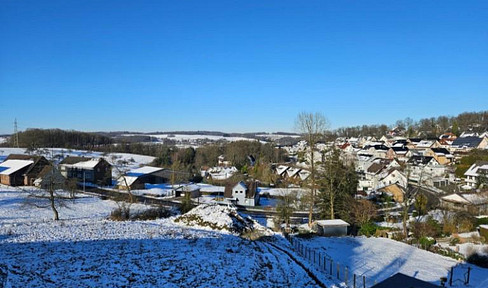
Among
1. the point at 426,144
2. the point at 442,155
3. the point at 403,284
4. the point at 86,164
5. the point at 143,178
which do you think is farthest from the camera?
the point at 426,144

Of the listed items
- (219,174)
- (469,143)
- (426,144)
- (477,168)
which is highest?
(469,143)

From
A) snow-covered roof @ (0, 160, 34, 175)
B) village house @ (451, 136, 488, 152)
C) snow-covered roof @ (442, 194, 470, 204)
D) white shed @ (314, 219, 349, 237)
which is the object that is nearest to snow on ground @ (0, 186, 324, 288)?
white shed @ (314, 219, 349, 237)

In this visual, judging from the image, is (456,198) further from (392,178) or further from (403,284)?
(403,284)

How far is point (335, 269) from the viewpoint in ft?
54.1

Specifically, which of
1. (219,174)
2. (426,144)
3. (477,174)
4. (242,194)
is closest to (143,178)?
(242,194)

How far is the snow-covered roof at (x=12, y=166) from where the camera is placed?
47947 mm

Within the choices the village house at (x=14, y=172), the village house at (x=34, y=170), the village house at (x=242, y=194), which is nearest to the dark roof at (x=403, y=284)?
the village house at (x=242, y=194)

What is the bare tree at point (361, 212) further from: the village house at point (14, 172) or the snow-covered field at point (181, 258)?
the village house at point (14, 172)

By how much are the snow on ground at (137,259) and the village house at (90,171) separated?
125 feet

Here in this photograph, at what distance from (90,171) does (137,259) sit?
155 feet

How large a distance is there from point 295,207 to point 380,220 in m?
9.38

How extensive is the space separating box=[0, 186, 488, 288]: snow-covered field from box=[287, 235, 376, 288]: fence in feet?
1.97

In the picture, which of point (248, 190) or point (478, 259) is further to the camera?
point (248, 190)

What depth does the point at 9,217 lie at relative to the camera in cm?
2608
